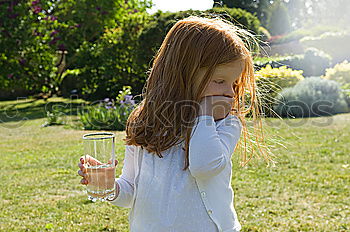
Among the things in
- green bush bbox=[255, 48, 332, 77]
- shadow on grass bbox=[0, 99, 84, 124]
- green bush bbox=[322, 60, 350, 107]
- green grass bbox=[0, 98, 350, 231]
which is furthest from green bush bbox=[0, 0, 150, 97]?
green grass bbox=[0, 98, 350, 231]

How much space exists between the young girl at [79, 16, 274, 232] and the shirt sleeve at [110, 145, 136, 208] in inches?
2.7

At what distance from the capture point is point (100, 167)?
1626 millimetres

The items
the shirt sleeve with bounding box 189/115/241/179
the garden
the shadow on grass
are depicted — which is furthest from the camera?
the shadow on grass

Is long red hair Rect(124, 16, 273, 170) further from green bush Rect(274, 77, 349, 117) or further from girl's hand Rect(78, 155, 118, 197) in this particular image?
green bush Rect(274, 77, 349, 117)

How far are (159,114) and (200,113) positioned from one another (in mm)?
166

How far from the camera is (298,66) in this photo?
13148mm

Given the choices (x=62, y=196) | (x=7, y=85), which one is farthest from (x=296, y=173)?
(x=7, y=85)

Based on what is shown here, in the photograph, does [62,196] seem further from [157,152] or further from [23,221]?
[157,152]

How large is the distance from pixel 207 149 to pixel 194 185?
0.17 m

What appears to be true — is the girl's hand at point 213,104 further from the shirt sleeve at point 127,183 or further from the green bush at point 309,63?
the green bush at point 309,63

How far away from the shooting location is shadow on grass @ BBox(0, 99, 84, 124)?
12.0 meters

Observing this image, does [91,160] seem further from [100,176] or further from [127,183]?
[127,183]

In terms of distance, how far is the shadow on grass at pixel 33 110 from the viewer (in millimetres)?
12029

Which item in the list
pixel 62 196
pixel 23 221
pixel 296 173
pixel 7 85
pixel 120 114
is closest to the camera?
pixel 23 221
